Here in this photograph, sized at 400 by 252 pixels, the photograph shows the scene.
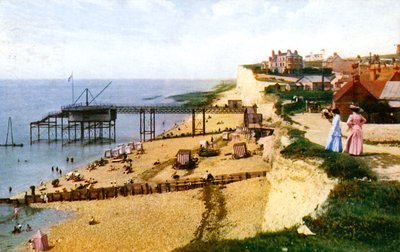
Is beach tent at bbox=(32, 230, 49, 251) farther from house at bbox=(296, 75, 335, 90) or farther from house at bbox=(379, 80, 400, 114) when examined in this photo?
house at bbox=(296, 75, 335, 90)

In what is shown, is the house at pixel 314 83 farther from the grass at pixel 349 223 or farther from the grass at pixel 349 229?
the grass at pixel 349 229

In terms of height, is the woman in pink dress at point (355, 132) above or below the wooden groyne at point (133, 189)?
above

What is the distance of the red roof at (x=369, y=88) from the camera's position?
40.4 m

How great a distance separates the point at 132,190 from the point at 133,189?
0.10m

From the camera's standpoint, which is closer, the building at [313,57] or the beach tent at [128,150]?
the beach tent at [128,150]

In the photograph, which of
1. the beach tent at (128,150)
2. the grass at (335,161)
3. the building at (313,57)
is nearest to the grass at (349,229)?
the grass at (335,161)

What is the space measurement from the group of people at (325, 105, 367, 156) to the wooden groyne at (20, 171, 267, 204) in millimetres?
12048

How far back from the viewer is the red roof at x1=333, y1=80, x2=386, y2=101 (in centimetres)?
4044

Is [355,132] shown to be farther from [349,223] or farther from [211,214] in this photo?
[211,214]

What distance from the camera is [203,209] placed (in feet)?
91.8

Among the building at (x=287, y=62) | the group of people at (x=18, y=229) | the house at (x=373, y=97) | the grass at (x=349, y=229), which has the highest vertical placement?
the building at (x=287, y=62)

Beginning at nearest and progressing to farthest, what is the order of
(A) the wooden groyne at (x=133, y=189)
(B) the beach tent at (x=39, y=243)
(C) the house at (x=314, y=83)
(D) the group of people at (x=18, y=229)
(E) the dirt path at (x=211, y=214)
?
(E) the dirt path at (x=211, y=214) < (B) the beach tent at (x=39, y=243) < (D) the group of people at (x=18, y=229) < (A) the wooden groyne at (x=133, y=189) < (C) the house at (x=314, y=83)

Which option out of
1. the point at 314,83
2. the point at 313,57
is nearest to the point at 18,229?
the point at 314,83

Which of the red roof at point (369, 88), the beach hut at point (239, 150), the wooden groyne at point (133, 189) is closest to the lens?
the wooden groyne at point (133, 189)
